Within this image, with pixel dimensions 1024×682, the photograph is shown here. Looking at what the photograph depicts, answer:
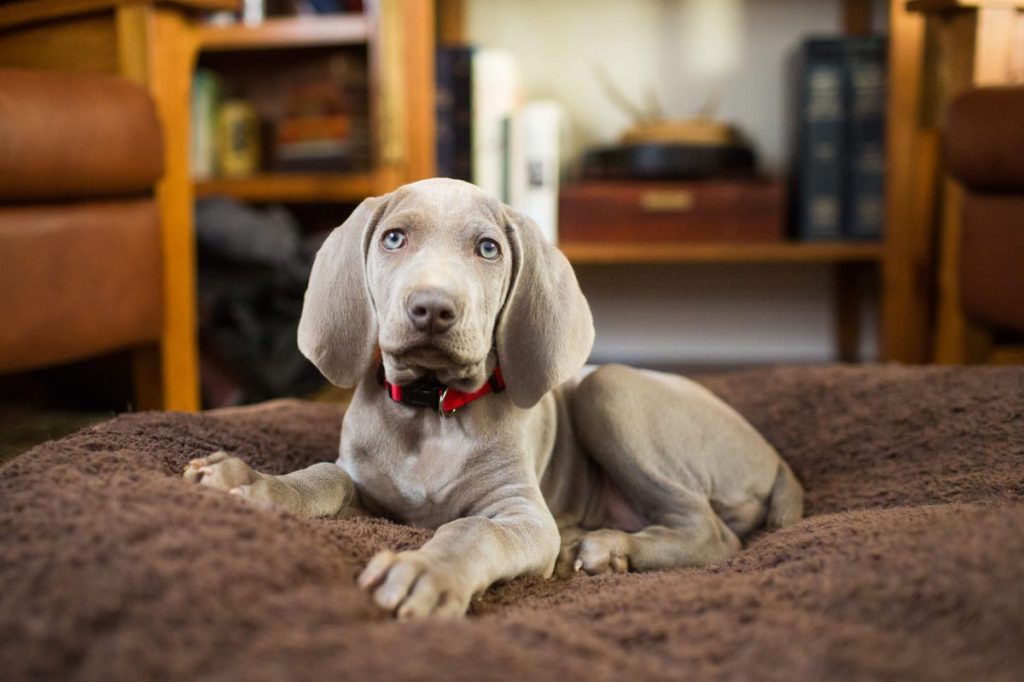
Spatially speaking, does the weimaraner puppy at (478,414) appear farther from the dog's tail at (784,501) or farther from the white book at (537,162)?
the white book at (537,162)

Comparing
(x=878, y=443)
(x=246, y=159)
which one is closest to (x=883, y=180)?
(x=878, y=443)

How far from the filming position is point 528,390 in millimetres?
1396

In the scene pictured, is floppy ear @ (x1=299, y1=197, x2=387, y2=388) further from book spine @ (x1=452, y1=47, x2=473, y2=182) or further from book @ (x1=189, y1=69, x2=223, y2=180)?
book @ (x1=189, y1=69, x2=223, y2=180)

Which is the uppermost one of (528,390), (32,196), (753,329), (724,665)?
(32,196)

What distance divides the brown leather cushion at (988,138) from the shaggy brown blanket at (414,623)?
3.04ft

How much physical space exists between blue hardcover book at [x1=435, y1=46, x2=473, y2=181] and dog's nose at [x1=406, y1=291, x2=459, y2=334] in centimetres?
212

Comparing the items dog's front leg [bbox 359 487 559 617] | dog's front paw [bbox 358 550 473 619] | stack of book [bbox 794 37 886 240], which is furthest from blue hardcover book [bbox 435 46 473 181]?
dog's front paw [bbox 358 550 473 619]

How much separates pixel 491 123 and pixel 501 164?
0.13m

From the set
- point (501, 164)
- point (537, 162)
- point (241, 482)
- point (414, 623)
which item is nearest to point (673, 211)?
point (537, 162)

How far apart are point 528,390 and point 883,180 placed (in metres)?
2.20

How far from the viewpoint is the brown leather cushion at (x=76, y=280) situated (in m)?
1.96

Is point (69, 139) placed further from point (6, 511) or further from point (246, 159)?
point (246, 159)

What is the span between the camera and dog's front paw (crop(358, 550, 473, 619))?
3.47ft

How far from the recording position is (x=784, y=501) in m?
1.68
